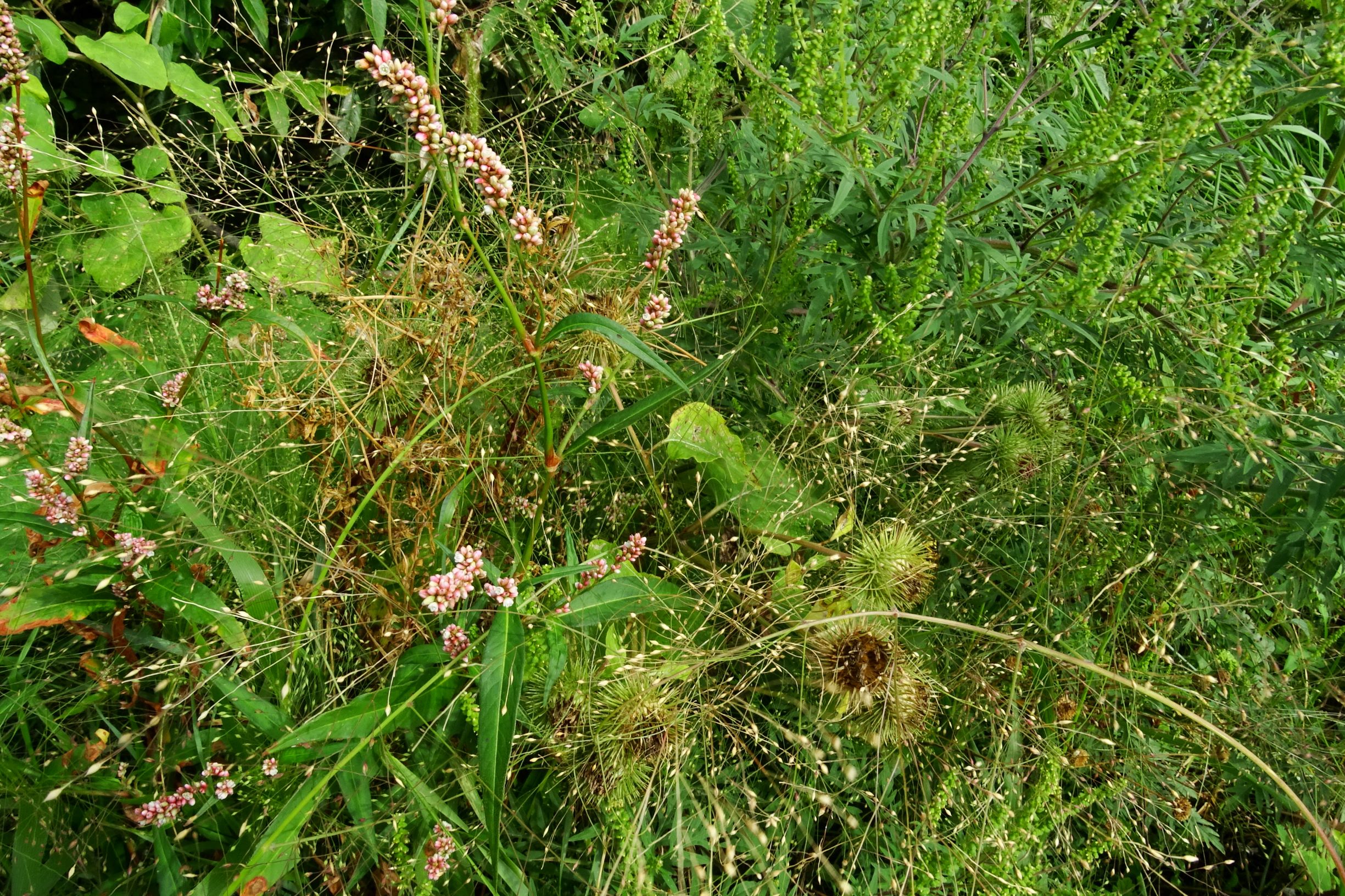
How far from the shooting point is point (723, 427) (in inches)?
74.0

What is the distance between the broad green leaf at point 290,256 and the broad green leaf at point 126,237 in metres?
0.16

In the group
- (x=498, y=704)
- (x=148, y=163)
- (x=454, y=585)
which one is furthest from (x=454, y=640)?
(x=148, y=163)

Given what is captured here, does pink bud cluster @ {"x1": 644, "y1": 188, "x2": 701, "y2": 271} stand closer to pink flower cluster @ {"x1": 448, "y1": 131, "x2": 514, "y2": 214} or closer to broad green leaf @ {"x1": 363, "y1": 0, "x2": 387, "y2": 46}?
pink flower cluster @ {"x1": 448, "y1": 131, "x2": 514, "y2": 214}

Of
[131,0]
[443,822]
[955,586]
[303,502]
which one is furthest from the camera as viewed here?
[131,0]

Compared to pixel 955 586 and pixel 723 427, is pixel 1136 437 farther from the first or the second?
pixel 723 427

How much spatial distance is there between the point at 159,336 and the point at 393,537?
0.91 m

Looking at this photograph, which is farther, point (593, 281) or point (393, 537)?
point (593, 281)

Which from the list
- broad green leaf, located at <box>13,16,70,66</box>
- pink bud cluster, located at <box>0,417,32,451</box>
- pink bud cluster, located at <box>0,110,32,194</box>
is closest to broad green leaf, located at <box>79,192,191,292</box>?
broad green leaf, located at <box>13,16,70,66</box>

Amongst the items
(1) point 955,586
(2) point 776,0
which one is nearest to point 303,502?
(1) point 955,586

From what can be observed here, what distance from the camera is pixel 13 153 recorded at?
4.91 ft

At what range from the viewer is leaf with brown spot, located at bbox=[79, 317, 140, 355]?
1715mm

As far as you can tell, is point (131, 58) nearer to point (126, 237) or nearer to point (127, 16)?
point (127, 16)

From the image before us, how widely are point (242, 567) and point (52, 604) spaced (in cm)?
26

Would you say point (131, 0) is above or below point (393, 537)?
above
